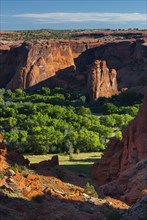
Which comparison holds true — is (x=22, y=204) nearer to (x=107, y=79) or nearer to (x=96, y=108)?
(x=96, y=108)

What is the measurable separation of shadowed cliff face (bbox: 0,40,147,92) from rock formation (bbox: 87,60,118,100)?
4.96m

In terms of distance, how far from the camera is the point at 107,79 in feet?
292

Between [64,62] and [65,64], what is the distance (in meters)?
0.50

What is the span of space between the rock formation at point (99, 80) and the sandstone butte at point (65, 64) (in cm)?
32

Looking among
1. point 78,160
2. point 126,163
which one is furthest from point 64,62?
point 126,163

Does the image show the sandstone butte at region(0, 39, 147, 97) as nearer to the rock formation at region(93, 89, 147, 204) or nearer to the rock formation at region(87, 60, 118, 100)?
the rock formation at region(87, 60, 118, 100)

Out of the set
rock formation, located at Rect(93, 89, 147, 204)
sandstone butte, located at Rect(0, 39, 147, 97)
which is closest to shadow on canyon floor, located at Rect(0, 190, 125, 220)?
rock formation, located at Rect(93, 89, 147, 204)

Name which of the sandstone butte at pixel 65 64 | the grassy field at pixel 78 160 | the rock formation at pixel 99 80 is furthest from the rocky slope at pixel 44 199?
the sandstone butte at pixel 65 64

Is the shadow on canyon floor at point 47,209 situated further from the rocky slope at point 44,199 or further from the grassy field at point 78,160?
the grassy field at point 78,160

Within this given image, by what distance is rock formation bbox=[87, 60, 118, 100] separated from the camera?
87438 mm

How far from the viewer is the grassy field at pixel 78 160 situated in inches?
1528

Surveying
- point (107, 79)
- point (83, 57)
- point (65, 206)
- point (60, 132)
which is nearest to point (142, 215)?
point (65, 206)

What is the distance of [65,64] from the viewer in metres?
104

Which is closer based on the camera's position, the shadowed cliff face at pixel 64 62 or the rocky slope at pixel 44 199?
the rocky slope at pixel 44 199
